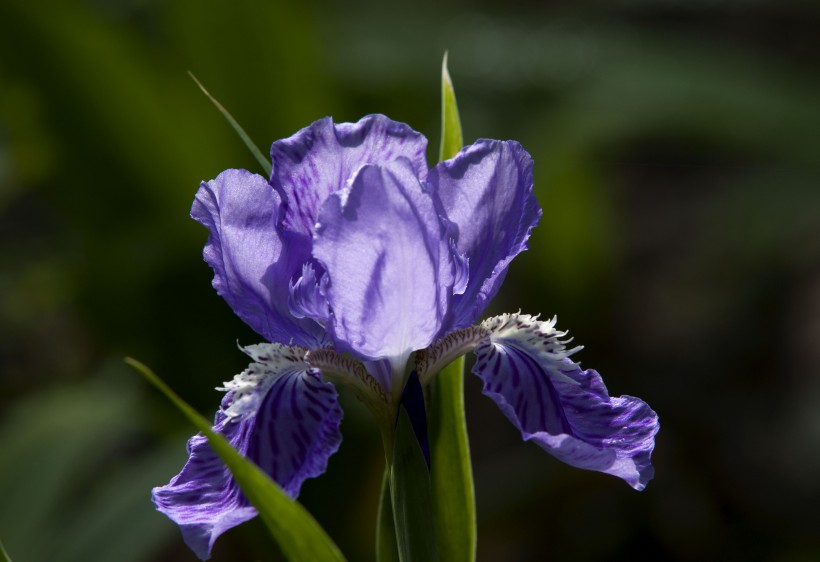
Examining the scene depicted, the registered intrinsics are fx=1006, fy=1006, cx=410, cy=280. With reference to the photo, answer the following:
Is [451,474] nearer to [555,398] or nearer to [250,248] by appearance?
[555,398]

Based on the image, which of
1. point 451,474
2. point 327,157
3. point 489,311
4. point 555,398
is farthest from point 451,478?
point 489,311

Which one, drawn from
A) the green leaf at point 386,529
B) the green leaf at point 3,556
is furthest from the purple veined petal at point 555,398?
the green leaf at point 3,556

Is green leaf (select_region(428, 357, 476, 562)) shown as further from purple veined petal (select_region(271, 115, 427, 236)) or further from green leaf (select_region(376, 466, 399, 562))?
purple veined petal (select_region(271, 115, 427, 236))

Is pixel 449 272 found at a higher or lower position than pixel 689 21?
higher

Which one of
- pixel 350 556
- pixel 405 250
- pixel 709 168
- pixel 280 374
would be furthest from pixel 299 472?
pixel 709 168

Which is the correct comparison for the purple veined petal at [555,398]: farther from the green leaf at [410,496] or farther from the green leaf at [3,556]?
the green leaf at [3,556]

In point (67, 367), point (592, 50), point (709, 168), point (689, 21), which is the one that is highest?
point (67, 367)

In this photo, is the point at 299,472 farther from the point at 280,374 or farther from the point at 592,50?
the point at 592,50

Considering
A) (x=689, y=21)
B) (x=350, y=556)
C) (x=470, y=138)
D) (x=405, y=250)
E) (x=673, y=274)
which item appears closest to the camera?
(x=405, y=250)
